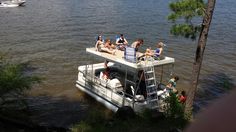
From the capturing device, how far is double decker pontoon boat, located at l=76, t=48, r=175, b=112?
1512cm

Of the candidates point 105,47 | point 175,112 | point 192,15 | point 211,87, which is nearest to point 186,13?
point 192,15

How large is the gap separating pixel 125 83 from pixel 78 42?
1499cm

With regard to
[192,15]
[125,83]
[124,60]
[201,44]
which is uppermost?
[192,15]

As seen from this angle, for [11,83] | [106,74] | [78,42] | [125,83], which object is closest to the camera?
[11,83]

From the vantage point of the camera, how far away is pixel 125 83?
1573 cm

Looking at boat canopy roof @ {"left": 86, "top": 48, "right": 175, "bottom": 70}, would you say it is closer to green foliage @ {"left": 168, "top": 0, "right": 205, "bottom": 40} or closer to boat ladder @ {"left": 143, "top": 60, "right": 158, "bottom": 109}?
boat ladder @ {"left": 143, "top": 60, "right": 158, "bottom": 109}

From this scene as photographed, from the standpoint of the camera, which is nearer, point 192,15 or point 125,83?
point 192,15

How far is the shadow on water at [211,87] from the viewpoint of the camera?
61.4ft

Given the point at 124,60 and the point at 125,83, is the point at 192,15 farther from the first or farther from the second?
the point at 125,83

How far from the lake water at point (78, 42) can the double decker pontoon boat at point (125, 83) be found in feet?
3.44

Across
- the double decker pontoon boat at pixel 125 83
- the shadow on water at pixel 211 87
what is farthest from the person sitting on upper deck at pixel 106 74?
the shadow on water at pixel 211 87

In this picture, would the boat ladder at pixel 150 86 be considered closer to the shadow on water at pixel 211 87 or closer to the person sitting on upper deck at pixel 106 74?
the person sitting on upper deck at pixel 106 74

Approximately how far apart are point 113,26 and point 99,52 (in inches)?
754

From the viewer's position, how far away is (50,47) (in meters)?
28.2
